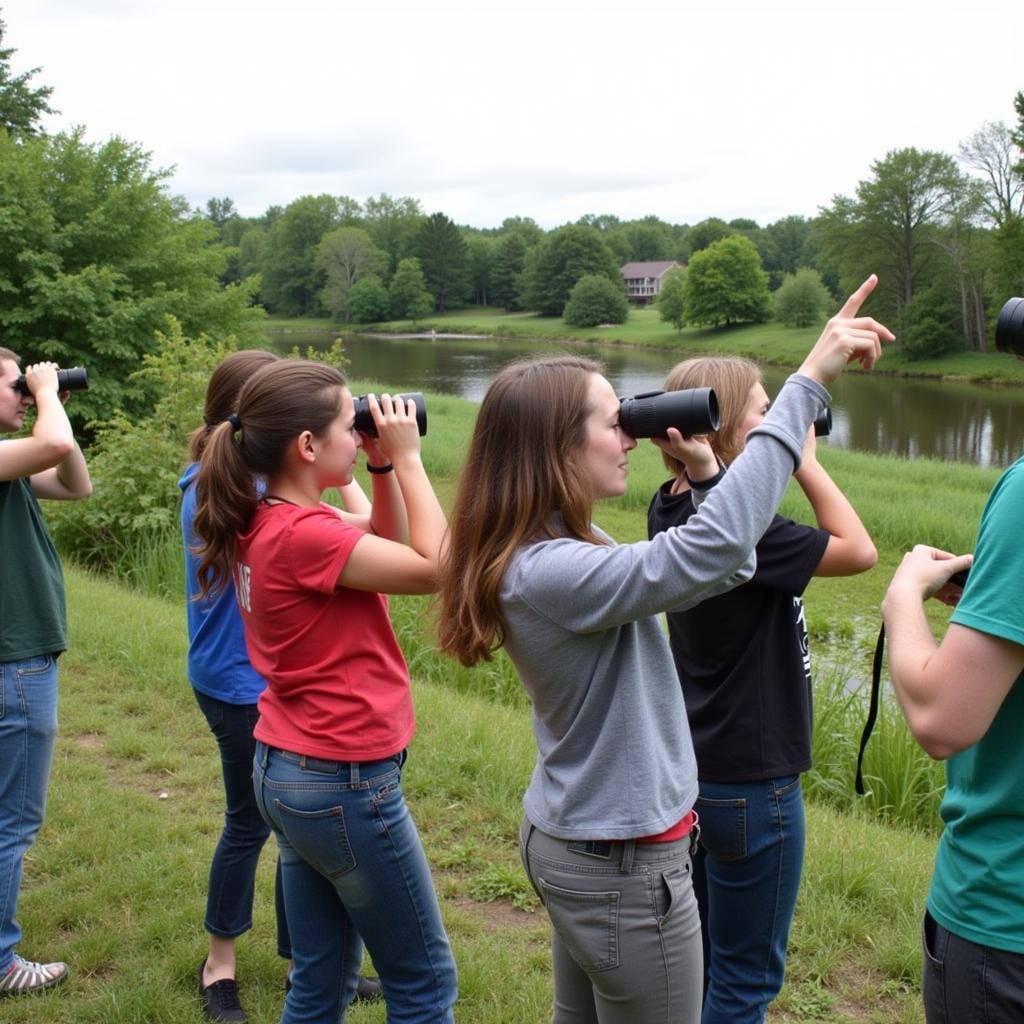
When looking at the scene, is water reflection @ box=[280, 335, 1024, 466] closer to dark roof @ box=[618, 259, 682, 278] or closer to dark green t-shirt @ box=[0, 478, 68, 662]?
dark green t-shirt @ box=[0, 478, 68, 662]

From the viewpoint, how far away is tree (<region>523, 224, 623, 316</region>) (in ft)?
240

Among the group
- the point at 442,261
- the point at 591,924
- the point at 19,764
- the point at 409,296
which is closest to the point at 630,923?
the point at 591,924

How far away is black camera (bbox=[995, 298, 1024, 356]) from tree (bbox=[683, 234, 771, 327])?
57.0 metres

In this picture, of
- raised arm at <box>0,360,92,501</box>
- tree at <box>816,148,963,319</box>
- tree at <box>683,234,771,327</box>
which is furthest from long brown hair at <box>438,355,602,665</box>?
tree at <box>683,234,771,327</box>

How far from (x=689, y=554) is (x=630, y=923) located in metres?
0.63

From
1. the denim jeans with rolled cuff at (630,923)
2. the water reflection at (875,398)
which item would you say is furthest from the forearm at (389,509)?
the water reflection at (875,398)

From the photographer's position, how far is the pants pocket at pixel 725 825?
83.4 inches

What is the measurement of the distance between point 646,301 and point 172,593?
91684mm

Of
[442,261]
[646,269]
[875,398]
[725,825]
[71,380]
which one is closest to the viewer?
[725,825]

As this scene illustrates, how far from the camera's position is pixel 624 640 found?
5.71 feet

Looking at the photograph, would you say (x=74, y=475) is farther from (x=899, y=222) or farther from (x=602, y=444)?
(x=899, y=222)

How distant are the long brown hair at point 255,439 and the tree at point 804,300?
51876 mm

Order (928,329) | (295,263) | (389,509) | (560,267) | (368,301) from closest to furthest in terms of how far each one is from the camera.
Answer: (389,509) → (928,329) → (560,267) → (368,301) → (295,263)

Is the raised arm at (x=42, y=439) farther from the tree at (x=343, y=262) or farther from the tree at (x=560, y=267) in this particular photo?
the tree at (x=343, y=262)
